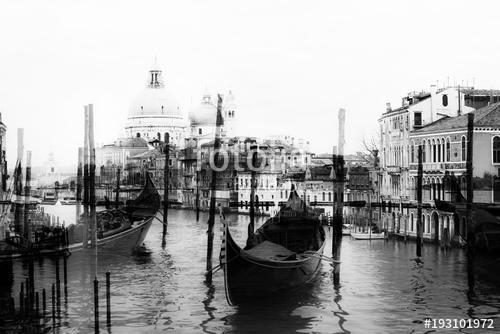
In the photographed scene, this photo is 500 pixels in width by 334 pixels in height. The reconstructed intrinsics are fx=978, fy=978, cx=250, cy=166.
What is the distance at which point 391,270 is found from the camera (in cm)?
2305

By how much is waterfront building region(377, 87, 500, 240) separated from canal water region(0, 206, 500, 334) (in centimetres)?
691

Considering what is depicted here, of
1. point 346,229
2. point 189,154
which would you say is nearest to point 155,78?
point 189,154

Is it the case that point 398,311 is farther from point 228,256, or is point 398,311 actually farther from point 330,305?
point 228,256

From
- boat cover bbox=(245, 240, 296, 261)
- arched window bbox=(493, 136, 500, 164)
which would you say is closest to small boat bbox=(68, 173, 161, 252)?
boat cover bbox=(245, 240, 296, 261)

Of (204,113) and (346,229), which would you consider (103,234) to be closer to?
(346,229)

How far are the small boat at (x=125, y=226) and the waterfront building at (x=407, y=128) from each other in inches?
319

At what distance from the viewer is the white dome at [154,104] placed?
99000 mm

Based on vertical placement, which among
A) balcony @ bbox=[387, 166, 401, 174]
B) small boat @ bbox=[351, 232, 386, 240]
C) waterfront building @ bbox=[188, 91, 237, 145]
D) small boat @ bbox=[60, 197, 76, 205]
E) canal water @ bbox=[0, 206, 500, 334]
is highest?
waterfront building @ bbox=[188, 91, 237, 145]

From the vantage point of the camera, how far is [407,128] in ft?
111

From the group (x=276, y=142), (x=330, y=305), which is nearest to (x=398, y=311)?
(x=330, y=305)

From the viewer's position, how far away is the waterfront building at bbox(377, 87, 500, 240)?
32.9m

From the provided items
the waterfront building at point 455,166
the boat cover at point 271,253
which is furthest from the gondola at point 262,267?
the waterfront building at point 455,166

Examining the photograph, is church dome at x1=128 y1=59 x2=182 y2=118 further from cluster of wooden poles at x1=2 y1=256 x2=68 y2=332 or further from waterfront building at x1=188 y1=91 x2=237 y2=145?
cluster of wooden poles at x1=2 y1=256 x2=68 y2=332

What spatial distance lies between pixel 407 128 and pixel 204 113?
190 feet
